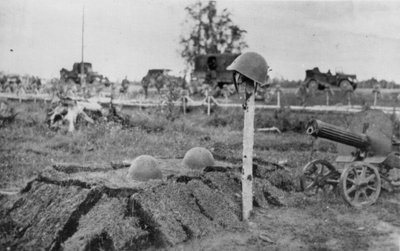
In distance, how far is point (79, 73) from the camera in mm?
35750

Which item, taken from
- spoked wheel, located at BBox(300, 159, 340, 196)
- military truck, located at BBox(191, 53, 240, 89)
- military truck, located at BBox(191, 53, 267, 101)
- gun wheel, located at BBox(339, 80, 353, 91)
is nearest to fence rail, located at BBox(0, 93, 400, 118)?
gun wheel, located at BBox(339, 80, 353, 91)

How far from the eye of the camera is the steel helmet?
22.3 feet

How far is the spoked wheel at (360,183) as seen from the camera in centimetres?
808

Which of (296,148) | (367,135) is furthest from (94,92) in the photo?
(367,135)

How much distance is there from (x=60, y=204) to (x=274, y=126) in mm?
13279

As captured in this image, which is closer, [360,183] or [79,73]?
[360,183]

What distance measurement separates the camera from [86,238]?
18.7 feet

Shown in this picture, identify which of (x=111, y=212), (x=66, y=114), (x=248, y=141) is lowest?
(x=111, y=212)

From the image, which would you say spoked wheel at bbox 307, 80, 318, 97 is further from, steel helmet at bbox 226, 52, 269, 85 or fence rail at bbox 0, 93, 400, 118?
steel helmet at bbox 226, 52, 269, 85

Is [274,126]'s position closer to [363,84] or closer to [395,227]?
[395,227]

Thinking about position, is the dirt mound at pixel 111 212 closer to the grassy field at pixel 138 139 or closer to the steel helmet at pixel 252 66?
the steel helmet at pixel 252 66

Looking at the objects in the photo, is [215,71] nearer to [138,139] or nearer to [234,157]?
[138,139]

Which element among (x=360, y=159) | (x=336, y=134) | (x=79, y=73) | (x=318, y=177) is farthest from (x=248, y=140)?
(x=79, y=73)

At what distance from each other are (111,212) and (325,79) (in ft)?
74.8
